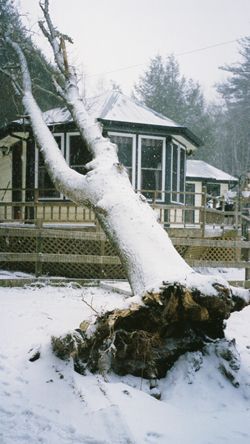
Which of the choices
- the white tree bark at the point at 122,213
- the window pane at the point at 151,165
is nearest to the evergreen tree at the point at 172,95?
the window pane at the point at 151,165

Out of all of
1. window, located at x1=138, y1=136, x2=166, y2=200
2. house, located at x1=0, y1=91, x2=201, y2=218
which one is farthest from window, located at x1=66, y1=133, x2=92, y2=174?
window, located at x1=138, y1=136, x2=166, y2=200

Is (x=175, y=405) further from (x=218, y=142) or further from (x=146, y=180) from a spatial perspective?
(x=218, y=142)

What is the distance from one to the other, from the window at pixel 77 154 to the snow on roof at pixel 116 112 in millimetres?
775

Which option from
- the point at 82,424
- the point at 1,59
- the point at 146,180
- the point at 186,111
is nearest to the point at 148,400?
the point at 82,424

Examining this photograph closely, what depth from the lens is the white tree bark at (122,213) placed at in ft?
12.8

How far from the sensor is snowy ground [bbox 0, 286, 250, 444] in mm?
2678

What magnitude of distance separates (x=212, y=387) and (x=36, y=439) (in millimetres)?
1760

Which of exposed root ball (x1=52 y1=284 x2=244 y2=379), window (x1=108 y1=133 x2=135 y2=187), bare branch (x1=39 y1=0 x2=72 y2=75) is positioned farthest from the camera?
window (x1=108 y1=133 x2=135 y2=187)

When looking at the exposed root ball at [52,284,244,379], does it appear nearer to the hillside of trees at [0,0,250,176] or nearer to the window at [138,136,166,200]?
the window at [138,136,166,200]

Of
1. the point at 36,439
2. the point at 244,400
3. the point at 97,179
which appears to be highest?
the point at 97,179

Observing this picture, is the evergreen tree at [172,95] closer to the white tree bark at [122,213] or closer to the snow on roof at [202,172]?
the snow on roof at [202,172]

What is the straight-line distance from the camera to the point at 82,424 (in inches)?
110

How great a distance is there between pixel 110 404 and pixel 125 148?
11.3 metres

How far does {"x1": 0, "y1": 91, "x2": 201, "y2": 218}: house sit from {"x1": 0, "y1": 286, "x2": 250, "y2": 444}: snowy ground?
914 centimetres
